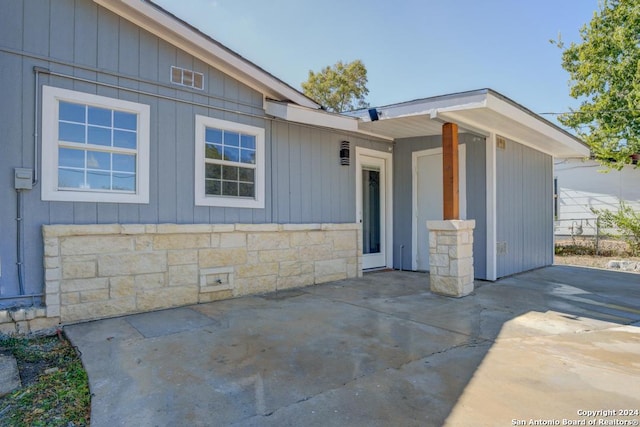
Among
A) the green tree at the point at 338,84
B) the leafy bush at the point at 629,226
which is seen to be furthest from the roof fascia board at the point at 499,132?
the green tree at the point at 338,84

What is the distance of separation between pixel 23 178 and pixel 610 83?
14814 millimetres

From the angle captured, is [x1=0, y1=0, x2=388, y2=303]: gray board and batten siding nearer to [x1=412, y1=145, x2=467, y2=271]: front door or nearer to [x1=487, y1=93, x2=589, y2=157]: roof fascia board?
[x1=412, y1=145, x2=467, y2=271]: front door

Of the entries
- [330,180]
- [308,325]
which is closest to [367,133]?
[330,180]

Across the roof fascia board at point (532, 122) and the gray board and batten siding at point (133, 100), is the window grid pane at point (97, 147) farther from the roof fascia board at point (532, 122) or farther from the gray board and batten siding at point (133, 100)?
the roof fascia board at point (532, 122)

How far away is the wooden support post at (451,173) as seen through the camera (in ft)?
17.3

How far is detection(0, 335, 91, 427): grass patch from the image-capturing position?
2.16 m

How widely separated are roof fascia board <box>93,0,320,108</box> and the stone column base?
114 inches

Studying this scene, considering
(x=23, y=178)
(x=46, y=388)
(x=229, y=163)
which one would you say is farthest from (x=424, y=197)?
(x=46, y=388)

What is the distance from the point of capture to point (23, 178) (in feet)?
12.0

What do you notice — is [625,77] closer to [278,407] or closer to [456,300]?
[456,300]

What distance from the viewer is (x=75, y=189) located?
4.04 metres

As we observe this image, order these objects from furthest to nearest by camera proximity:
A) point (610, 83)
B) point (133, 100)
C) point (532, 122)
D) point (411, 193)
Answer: point (610, 83) < point (411, 193) < point (532, 122) < point (133, 100)

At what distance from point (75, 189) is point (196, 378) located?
2.73m

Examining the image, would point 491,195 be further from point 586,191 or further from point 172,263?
point 586,191
